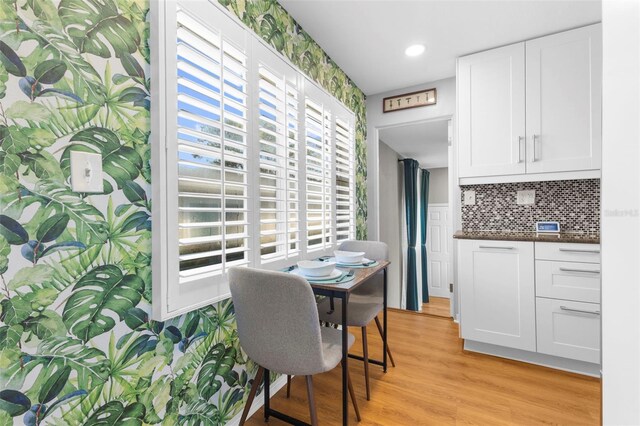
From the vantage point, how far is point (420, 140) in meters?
4.13

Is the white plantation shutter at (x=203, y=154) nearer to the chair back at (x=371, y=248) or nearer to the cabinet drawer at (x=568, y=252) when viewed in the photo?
the chair back at (x=371, y=248)

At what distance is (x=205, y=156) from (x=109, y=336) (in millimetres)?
791

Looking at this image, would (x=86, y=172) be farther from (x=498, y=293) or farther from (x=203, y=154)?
(x=498, y=293)

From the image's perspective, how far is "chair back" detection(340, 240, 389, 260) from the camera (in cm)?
225

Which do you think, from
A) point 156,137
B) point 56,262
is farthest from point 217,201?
point 56,262

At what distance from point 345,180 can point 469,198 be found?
1.23 meters

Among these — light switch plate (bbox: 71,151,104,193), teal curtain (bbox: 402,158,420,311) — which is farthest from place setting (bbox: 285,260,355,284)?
teal curtain (bbox: 402,158,420,311)

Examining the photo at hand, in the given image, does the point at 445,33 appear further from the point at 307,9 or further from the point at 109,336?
the point at 109,336

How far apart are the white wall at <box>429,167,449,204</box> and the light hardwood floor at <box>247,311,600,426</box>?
4.39 metres

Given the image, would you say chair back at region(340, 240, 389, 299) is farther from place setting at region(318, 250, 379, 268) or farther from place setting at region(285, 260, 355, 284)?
place setting at region(285, 260, 355, 284)

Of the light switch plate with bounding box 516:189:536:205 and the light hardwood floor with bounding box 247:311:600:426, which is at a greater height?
the light switch plate with bounding box 516:189:536:205

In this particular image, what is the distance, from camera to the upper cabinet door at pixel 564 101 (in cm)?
216

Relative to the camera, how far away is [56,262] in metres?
0.88

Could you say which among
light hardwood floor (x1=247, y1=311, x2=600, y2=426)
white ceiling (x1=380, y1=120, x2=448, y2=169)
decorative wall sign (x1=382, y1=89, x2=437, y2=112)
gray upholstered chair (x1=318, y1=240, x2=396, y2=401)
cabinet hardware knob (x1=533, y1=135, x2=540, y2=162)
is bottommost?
light hardwood floor (x1=247, y1=311, x2=600, y2=426)
